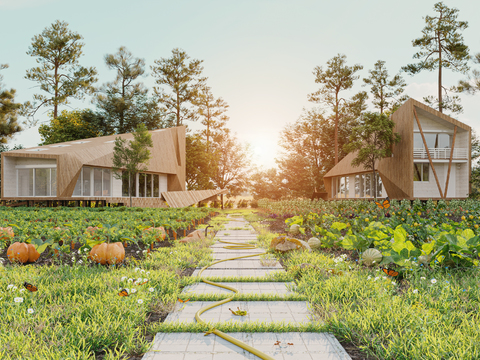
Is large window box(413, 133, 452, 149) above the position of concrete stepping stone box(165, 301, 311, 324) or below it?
above

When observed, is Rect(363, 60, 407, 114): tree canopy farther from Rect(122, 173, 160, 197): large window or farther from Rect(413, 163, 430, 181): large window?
Rect(122, 173, 160, 197): large window

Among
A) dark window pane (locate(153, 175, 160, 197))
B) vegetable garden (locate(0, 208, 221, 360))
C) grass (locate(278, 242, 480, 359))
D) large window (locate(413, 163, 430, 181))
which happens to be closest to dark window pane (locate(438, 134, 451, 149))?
large window (locate(413, 163, 430, 181))

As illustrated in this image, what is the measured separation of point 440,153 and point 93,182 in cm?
2125

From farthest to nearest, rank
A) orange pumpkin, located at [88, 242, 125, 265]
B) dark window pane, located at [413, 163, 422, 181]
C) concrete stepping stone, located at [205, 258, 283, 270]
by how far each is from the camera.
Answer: dark window pane, located at [413, 163, 422, 181]
concrete stepping stone, located at [205, 258, 283, 270]
orange pumpkin, located at [88, 242, 125, 265]

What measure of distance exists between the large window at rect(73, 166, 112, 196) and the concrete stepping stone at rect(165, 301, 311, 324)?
17134 millimetres

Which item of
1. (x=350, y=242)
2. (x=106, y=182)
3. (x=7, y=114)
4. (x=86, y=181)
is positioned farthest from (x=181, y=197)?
→ (x=7, y=114)

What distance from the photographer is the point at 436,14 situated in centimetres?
2239

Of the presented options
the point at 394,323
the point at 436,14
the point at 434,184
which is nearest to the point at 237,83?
the point at 434,184

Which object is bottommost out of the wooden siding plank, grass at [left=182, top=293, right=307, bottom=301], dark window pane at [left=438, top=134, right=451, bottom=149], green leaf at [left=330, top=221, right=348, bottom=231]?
the wooden siding plank

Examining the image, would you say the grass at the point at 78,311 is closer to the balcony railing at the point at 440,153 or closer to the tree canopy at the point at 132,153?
the tree canopy at the point at 132,153

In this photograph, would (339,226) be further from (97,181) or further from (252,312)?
(97,181)

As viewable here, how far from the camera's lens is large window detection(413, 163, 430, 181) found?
61.9 feet

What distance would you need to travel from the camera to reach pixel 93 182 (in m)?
18.3

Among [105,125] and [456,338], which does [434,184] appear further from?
[105,125]
